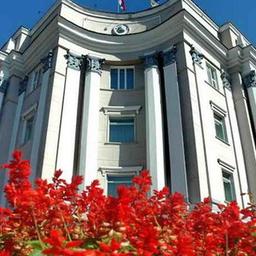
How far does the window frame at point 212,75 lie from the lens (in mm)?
A: 23406

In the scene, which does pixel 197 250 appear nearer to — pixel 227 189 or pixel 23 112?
pixel 227 189

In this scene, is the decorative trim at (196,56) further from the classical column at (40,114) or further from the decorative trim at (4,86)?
the decorative trim at (4,86)

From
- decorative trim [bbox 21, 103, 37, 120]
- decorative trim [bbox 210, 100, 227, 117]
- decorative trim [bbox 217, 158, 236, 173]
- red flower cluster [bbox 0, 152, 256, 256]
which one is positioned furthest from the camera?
decorative trim [bbox 21, 103, 37, 120]

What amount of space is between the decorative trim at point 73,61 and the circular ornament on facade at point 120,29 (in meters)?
3.88

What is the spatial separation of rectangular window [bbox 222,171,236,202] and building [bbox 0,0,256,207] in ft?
0.20

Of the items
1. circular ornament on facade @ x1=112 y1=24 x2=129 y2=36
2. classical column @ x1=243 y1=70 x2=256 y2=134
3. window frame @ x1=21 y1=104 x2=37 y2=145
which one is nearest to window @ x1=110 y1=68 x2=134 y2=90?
circular ornament on facade @ x1=112 y1=24 x2=129 y2=36

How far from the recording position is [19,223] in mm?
4125

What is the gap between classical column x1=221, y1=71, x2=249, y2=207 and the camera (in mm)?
20219

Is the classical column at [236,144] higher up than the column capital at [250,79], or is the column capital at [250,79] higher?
the column capital at [250,79]

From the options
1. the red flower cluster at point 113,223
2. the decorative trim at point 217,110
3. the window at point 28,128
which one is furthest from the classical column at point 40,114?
the red flower cluster at point 113,223

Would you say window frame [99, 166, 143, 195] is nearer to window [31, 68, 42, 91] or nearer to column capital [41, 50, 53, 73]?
column capital [41, 50, 53, 73]

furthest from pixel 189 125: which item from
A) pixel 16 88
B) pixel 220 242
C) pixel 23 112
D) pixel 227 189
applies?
pixel 220 242

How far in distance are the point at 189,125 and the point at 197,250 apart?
611 inches

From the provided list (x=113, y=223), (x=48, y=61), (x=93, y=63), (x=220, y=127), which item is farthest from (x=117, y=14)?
(x=113, y=223)
